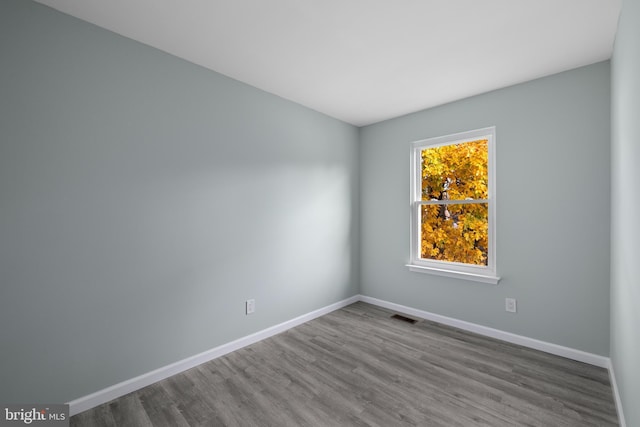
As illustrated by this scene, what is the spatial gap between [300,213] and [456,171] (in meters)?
1.88

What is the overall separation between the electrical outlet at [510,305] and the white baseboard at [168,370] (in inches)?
82.3

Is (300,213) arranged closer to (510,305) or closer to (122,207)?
(122,207)

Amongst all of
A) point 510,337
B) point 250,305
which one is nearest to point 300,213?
point 250,305

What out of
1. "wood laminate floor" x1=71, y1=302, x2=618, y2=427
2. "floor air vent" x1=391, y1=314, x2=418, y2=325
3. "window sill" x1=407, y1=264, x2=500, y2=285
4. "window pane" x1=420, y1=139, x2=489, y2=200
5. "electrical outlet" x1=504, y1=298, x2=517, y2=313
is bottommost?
"floor air vent" x1=391, y1=314, x2=418, y2=325

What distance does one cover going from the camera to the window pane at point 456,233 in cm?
306

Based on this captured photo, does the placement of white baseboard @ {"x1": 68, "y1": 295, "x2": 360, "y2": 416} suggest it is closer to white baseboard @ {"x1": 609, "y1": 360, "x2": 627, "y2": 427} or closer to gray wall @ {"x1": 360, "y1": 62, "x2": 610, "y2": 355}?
gray wall @ {"x1": 360, "y1": 62, "x2": 610, "y2": 355}

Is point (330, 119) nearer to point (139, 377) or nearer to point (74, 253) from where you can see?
point (74, 253)

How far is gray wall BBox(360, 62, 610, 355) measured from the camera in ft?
7.70

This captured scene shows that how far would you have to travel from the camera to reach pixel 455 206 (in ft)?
10.7

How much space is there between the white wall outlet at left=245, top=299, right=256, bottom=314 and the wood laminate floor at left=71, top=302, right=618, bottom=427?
0.33 metres

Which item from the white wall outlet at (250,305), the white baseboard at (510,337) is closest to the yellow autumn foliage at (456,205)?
the white baseboard at (510,337)

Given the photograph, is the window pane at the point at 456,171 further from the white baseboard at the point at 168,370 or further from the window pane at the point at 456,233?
the white baseboard at the point at 168,370

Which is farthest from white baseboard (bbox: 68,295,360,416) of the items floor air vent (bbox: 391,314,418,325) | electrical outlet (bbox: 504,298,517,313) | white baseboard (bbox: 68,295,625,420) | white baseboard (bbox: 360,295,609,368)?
electrical outlet (bbox: 504,298,517,313)

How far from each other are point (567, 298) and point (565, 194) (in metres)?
0.92
